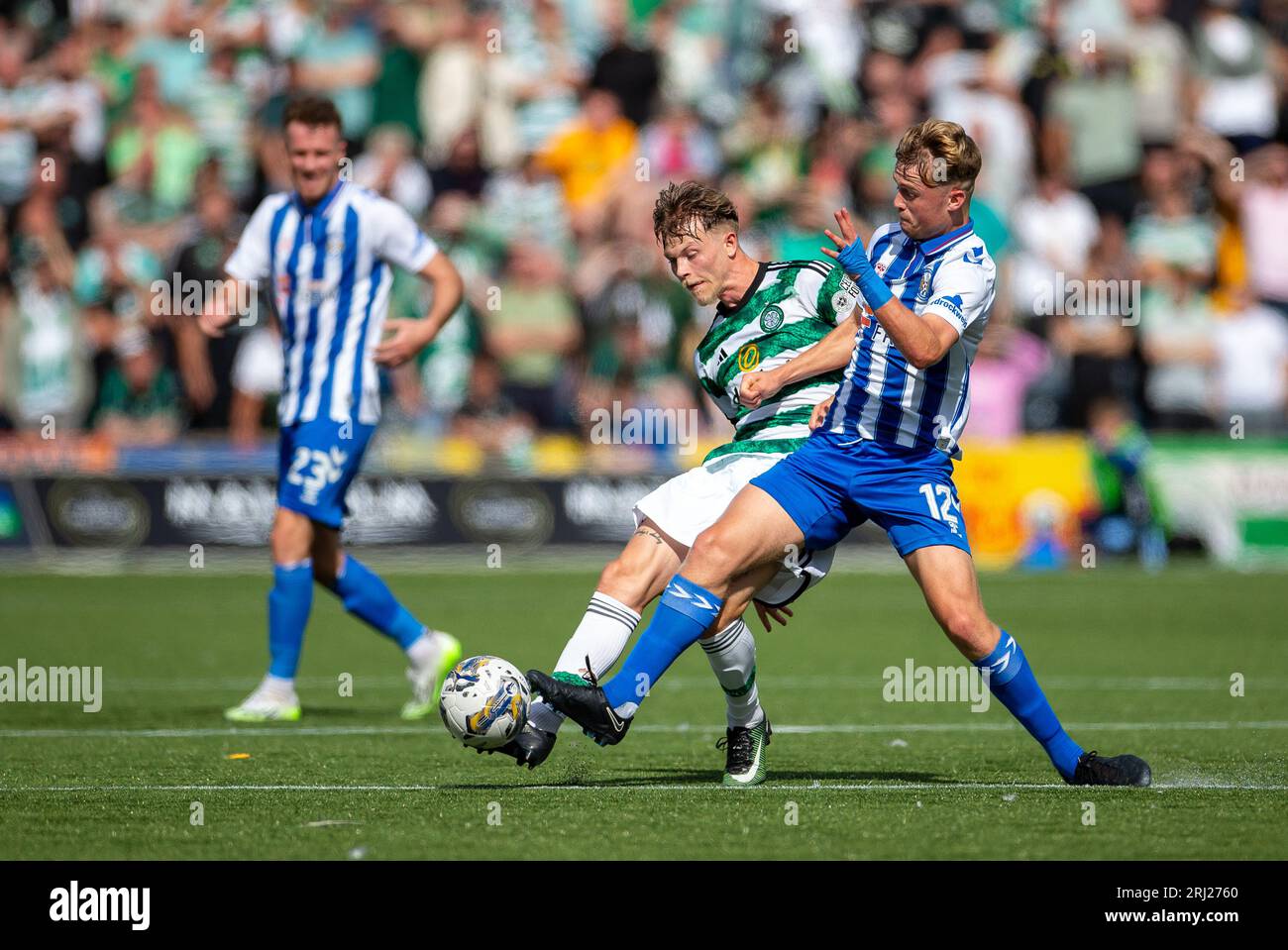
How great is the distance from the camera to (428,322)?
30.3ft

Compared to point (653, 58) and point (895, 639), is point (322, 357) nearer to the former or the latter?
point (895, 639)

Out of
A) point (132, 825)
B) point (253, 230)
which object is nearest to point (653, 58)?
point (253, 230)

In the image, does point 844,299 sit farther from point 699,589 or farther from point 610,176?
point 610,176

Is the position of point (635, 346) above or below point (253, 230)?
above

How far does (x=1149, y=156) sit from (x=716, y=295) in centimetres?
1376

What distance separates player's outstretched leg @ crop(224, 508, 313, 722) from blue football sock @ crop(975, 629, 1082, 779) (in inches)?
147

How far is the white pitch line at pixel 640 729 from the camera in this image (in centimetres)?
835

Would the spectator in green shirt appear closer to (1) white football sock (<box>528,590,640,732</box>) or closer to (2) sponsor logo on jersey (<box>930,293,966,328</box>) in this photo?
(1) white football sock (<box>528,590,640,732</box>)

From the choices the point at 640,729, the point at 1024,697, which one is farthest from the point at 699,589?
the point at 640,729

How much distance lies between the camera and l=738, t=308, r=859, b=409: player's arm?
6.41m

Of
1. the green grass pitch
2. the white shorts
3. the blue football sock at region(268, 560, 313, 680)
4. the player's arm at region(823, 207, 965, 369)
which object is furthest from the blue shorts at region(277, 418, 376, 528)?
the player's arm at region(823, 207, 965, 369)

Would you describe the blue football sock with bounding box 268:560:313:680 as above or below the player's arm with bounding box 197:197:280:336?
below

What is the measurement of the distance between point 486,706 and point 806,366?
1.58 meters

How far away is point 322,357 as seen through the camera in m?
9.25
